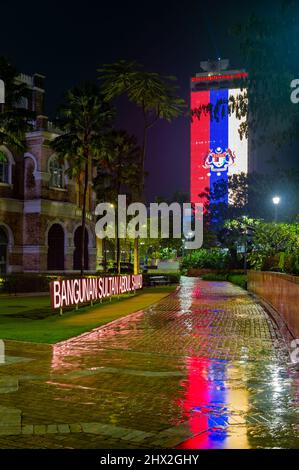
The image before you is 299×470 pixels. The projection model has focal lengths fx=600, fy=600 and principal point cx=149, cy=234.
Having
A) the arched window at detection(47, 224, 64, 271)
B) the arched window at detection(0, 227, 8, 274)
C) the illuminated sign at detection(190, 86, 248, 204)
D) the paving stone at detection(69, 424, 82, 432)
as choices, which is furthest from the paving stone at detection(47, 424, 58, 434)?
the illuminated sign at detection(190, 86, 248, 204)

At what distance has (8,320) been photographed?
18.7 metres

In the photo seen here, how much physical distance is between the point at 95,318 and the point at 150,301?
7.97 meters

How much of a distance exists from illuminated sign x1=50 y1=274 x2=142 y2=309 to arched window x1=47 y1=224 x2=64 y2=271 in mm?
12751

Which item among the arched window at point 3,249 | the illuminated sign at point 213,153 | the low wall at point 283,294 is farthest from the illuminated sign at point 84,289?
the illuminated sign at point 213,153

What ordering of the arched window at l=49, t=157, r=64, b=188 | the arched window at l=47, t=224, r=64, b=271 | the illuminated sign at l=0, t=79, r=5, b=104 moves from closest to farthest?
the illuminated sign at l=0, t=79, r=5, b=104
the arched window at l=49, t=157, r=64, b=188
the arched window at l=47, t=224, r=64, b=271

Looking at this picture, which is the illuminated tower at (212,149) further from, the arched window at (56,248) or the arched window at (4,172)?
the arched window at (4,172)

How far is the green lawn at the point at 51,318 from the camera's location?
1502cm

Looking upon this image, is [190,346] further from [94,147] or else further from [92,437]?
[94,147]

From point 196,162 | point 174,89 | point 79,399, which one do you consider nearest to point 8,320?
point 79,399

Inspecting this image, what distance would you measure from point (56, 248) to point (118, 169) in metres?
7.30

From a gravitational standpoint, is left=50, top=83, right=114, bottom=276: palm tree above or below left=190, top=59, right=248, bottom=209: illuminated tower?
below

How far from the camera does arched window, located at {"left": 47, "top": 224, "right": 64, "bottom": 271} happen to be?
1634 inches

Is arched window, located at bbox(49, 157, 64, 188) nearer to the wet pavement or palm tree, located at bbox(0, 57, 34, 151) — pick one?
palm tree, located at bbox(0, 57, 34, 151)

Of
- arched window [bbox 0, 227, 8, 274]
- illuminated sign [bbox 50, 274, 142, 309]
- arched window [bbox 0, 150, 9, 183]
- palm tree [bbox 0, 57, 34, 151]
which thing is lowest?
illuminated sign [bbox 50, 274, 142, 309]
